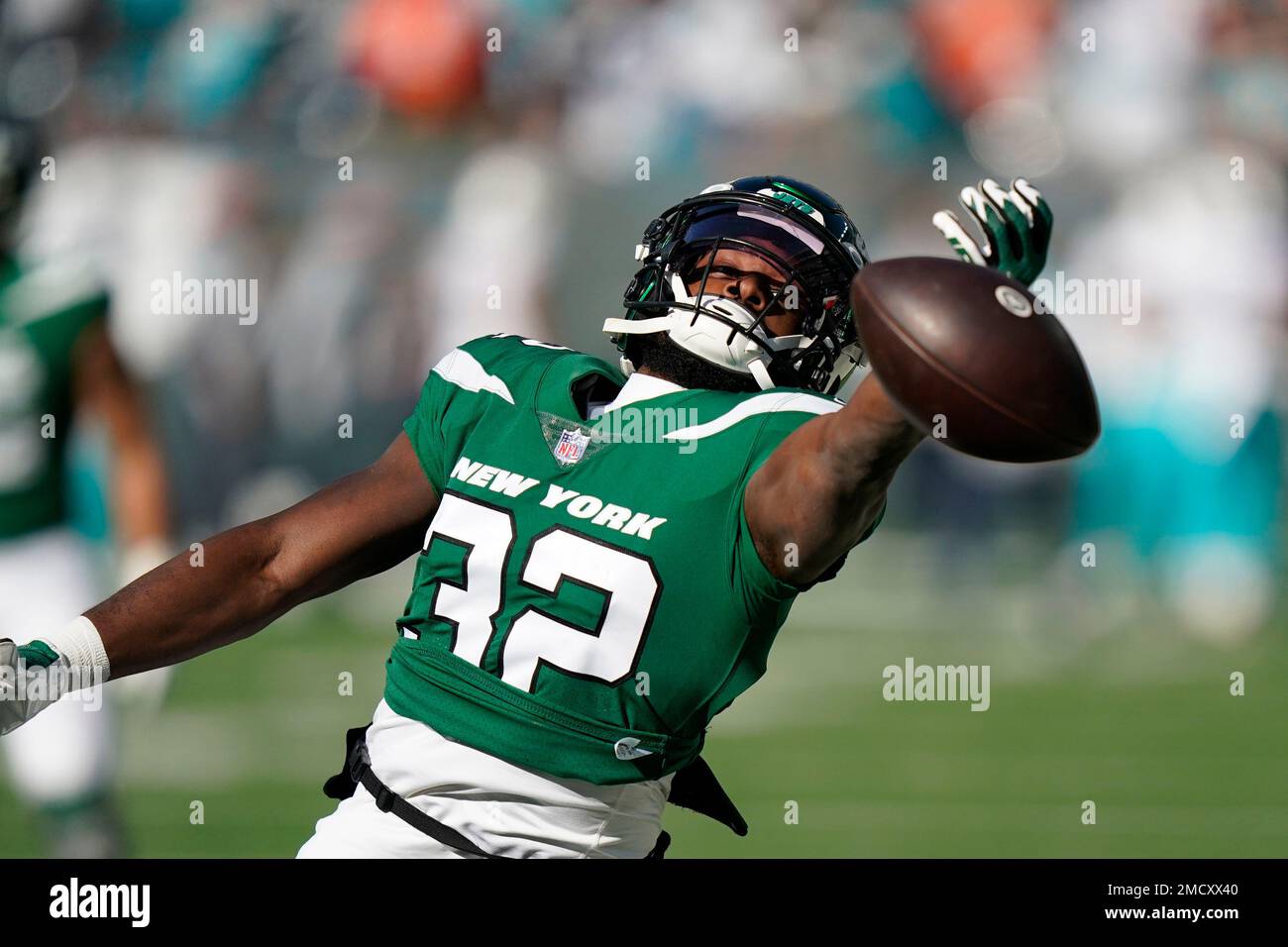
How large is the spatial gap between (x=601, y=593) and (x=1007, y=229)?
2.18ft

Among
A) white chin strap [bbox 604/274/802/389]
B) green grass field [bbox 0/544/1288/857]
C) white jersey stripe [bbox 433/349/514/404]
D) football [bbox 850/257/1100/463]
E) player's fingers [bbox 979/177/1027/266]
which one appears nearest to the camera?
football [bbox 850/257/1100/463]

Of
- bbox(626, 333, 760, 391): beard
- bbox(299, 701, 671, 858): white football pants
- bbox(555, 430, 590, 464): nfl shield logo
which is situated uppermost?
bbox(626, 333, 760, 391): beard

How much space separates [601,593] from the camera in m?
2.04

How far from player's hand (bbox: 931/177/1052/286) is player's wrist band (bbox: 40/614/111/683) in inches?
47.3

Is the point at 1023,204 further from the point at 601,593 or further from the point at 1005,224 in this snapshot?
the point at 601,593

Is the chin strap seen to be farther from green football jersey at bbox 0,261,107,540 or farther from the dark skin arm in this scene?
green football jersey at bbox 0,261,107,540

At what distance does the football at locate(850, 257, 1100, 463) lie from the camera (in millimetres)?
1679

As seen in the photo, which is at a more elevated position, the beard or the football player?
the beard

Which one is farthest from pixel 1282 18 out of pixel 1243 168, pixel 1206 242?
pixel 1206 242

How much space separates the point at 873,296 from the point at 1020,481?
7.82 metres

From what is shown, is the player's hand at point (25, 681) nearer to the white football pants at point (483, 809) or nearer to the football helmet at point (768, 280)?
the white football pants at point (483, 809)

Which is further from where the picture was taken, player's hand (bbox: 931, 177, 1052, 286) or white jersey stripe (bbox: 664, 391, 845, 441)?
white jersey stripe (bbox: 664, 391, 845, 441)

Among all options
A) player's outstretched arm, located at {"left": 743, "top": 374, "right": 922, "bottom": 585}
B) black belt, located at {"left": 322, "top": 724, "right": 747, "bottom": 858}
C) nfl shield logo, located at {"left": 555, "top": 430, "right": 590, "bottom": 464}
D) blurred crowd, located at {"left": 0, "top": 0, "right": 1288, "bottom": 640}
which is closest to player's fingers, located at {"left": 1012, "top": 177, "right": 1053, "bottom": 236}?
player's outstretched arm, located at {"left": 743, "top": 374, "right": 922, "bottom": 585}

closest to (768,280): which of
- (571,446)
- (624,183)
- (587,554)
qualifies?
(571,446)
